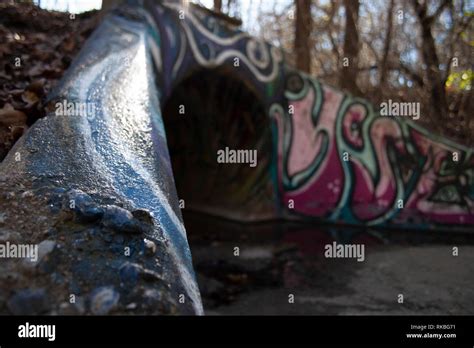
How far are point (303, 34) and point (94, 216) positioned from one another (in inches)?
421

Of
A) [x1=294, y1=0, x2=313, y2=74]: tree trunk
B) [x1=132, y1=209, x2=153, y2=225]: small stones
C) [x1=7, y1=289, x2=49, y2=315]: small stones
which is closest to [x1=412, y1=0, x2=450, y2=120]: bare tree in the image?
[x1=294, y1=0, x2=313, y2=74]: tree trunk

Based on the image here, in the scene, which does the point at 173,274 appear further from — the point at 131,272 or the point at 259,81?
the point at 259,81

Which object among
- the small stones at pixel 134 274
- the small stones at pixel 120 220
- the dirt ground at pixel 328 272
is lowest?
the dirt ground at pixel 328 272

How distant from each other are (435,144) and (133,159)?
25.3 ft

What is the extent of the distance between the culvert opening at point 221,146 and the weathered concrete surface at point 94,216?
5.93m

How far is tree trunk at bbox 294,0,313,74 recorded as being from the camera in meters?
11.6

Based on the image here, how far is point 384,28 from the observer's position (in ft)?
36.9

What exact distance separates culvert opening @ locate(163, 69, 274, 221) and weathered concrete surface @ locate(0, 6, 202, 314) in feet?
19.5
